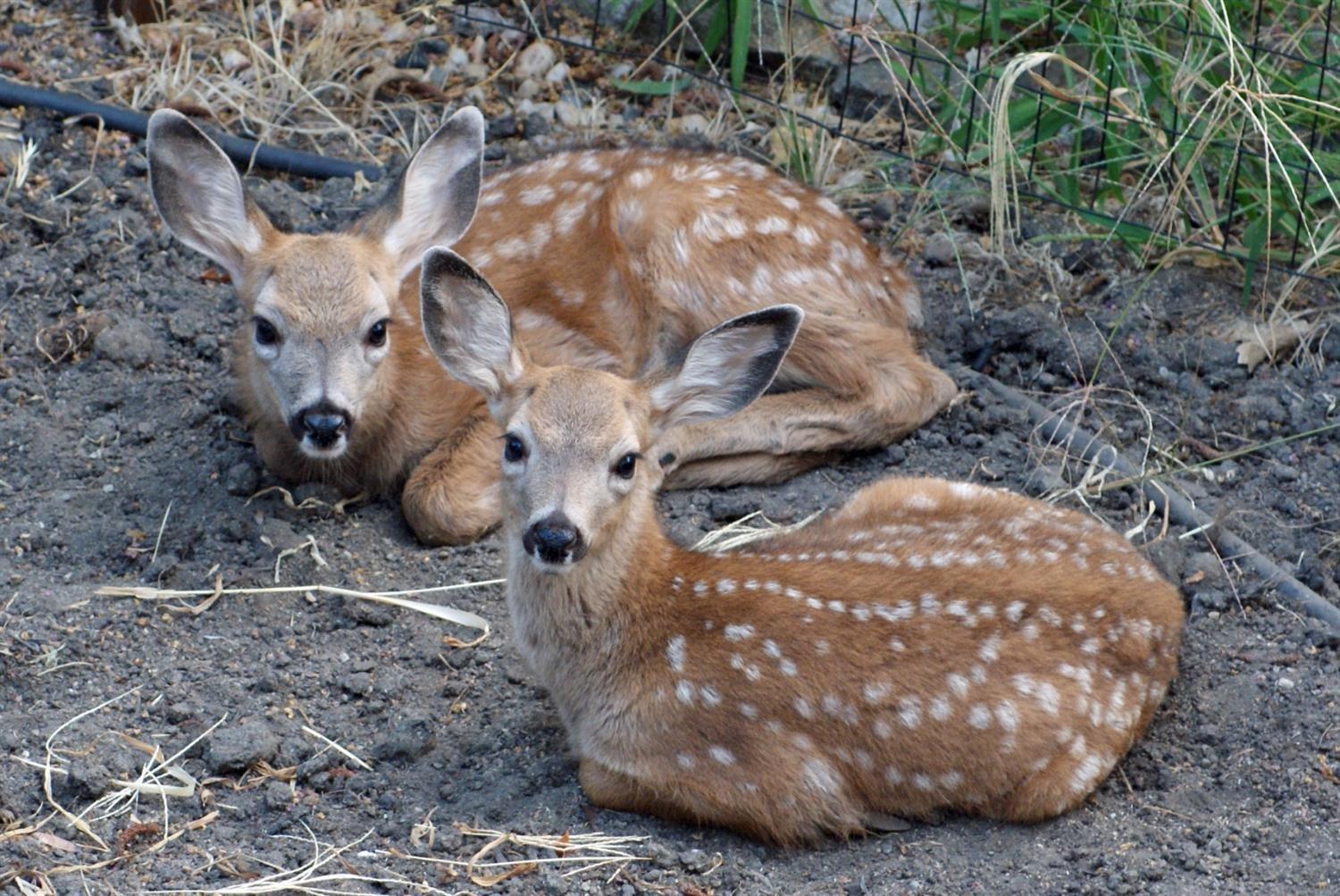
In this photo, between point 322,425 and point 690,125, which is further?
point 690,125

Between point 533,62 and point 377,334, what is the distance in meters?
2.59

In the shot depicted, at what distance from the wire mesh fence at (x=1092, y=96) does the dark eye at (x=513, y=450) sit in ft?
7.31

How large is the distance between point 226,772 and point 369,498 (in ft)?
4.82

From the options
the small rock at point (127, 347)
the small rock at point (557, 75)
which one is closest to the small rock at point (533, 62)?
the small rock at point (557, 75)

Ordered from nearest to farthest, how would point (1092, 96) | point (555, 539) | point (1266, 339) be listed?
point (555, 539) < point (1266, 339) < point (1092, 96)

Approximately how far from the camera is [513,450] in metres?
4.43

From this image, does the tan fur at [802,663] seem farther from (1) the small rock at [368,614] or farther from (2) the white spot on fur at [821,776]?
(1) the small rock at [368,614]

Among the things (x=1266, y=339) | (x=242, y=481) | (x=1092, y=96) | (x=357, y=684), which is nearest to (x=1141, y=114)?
(x=1092, y=96)

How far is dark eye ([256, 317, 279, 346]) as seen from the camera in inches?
212

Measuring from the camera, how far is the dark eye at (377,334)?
5.45 meters

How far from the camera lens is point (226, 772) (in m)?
4.46

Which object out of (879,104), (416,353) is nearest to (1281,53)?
(879,104)

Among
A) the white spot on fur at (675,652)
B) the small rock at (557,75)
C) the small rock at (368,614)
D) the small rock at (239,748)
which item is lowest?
the small rock at (368,614)

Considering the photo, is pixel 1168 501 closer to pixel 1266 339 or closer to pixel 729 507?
pixel 1266 339
